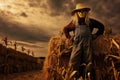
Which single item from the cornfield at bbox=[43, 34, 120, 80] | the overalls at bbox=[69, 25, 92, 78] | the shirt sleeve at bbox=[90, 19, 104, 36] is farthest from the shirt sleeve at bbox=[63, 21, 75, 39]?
the shirt sleeve at bbox=[90, 19, 104, 36]

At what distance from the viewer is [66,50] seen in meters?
6.63

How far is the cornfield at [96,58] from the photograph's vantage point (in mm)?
6254

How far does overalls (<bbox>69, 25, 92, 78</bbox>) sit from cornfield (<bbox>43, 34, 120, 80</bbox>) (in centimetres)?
20

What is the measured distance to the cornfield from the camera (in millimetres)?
6254

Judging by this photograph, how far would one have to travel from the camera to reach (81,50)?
644 centimetres

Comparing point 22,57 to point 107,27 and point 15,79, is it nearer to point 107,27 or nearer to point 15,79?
point 15,79

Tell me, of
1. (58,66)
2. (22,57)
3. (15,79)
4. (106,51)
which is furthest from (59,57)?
(22,57)

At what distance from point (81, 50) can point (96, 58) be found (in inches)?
14.8

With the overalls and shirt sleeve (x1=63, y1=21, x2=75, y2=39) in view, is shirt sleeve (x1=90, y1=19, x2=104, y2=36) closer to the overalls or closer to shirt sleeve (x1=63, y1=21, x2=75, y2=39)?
the overalls

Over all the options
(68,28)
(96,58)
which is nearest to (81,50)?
(96,58)

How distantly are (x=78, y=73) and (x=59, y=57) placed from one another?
607 millimetres

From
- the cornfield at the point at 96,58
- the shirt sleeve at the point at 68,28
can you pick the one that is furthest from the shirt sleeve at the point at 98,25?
the shirt sleeve at the point at 68,28

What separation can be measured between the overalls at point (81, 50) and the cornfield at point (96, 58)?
20 centimetres

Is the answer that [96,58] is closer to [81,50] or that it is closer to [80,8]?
[81,50]
